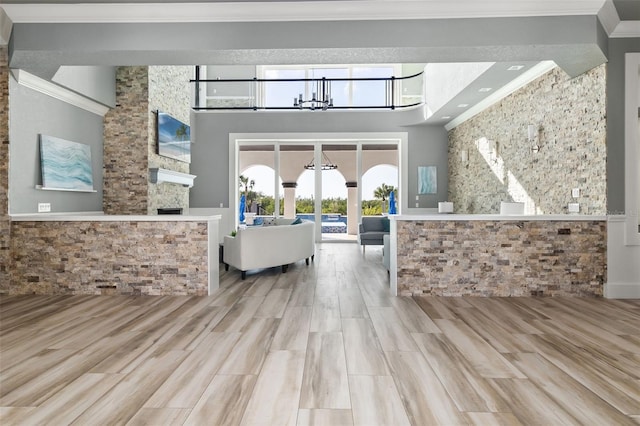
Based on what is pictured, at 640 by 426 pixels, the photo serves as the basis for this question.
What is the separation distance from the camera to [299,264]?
270 inches

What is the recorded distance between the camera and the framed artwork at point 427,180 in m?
9.62

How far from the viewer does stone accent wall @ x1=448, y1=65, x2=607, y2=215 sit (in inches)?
177

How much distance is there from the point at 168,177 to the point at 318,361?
5321 mm

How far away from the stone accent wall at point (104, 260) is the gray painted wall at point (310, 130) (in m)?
5.23

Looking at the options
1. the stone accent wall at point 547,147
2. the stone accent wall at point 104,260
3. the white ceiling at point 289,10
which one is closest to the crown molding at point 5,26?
the white ceiling at point 289,10

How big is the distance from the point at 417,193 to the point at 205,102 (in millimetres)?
5827

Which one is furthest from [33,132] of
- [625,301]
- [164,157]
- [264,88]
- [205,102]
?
[625,301]

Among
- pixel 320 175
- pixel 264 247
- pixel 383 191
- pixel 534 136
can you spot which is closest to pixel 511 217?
pixel 534 136

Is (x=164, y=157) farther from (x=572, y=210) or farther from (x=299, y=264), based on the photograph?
(x=572, y=210)

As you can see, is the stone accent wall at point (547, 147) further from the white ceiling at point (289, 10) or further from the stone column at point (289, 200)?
the stone column at point (289, 200)

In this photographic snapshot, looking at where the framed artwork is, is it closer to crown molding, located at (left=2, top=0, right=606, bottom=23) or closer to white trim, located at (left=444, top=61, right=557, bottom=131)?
white trim, located at (left=444, top=61, right=557, bottom=131)

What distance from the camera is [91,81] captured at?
226 inches

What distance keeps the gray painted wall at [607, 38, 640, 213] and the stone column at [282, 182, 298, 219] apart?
7153 mm

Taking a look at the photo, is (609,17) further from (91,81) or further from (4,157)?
(4,157)
